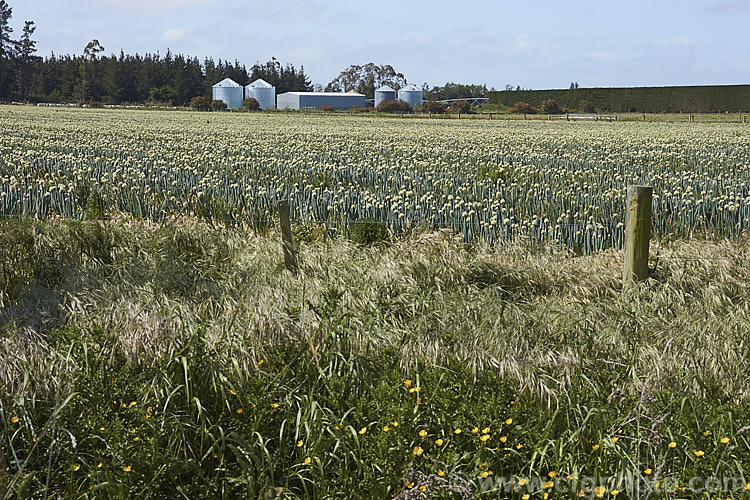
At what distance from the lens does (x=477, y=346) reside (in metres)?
4.07

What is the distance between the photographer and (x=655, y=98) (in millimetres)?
70438

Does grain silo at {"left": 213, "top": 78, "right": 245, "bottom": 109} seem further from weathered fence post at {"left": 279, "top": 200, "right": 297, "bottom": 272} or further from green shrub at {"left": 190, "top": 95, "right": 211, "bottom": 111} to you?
weathered fence post at {"left": 279, "top": 200, "right": 297, "bottom": 272}

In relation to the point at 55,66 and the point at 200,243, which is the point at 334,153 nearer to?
the point at 200,243

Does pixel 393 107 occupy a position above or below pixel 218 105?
below

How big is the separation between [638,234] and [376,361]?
2911 millimetres

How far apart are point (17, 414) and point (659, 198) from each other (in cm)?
746

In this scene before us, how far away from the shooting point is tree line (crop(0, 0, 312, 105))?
9475 centimetres

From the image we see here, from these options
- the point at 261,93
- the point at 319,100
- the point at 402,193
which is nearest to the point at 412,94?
the point at 319,100

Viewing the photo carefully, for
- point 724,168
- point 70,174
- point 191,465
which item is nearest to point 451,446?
point 191,465

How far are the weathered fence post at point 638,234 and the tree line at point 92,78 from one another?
98873 millimetres

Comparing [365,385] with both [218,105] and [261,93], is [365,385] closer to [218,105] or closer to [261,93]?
[218,105]

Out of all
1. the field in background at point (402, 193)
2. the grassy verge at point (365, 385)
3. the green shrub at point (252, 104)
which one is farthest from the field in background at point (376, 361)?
the green shrub at point (252, 104)

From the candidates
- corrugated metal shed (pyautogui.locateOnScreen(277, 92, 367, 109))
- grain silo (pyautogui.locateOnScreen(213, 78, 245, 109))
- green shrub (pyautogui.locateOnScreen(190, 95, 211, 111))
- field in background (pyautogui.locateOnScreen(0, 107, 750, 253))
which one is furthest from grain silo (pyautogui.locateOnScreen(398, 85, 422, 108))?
field in background (pyautogui.locateOnScreen(0, 107, 750, 253))

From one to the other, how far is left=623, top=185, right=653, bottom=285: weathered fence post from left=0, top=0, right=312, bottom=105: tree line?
9887cm
